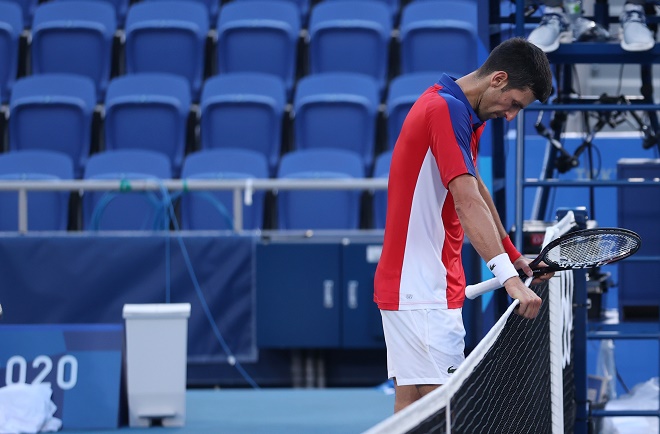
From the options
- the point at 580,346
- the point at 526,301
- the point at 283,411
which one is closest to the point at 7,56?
the point at 283,411

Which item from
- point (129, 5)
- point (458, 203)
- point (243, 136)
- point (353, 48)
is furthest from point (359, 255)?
point (129, 5)

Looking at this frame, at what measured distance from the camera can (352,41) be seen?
941 centimetres

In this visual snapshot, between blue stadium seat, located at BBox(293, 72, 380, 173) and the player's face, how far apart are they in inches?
212

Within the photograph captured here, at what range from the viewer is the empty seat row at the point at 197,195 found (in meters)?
7.92

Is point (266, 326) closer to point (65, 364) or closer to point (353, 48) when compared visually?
point (65, 364)

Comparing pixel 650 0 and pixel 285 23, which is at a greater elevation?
pixel 285 23

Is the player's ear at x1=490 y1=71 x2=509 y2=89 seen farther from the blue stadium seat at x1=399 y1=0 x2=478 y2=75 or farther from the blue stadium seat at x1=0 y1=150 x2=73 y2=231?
the blue stadium seat at x1=399 y1=0 x2=478 y2=75

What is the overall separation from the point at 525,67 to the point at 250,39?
6761 millimetres

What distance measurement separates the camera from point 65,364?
5535 mm

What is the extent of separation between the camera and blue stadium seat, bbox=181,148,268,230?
7.97 m

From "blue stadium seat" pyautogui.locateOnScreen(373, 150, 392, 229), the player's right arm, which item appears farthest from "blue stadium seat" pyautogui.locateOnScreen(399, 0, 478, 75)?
the player's right arm

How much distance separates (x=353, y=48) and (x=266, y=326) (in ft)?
11.3

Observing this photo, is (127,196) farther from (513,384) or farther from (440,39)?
(513,384)

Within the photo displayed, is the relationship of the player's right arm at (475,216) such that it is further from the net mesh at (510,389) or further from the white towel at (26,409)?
the white towel at (26,409)
